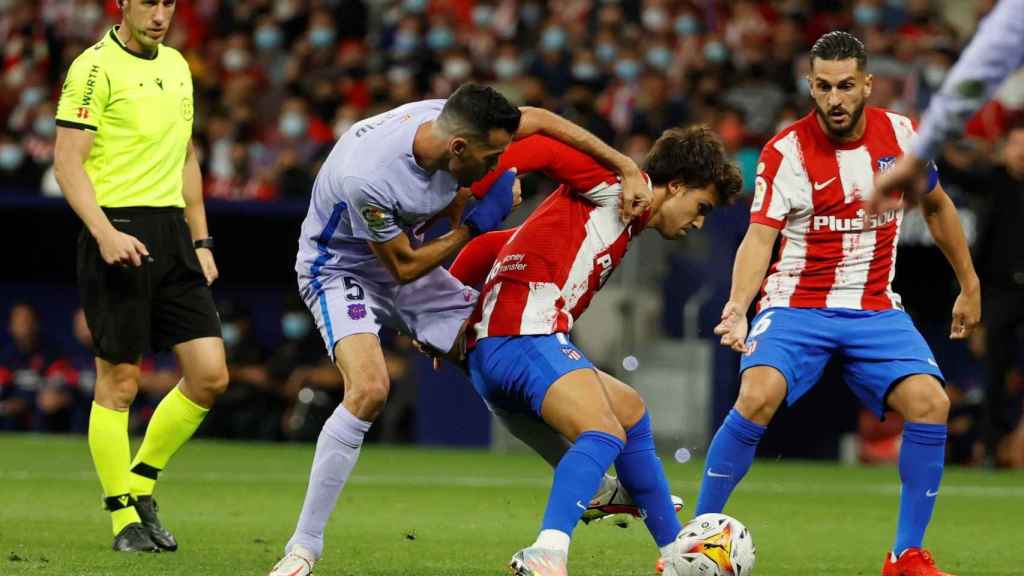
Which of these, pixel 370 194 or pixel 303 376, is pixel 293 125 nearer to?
pixel 303 376

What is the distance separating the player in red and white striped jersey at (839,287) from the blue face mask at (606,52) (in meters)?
10.5

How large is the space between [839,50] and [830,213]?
637mm

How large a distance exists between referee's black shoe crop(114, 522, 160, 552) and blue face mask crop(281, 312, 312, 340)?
8599 millimetres

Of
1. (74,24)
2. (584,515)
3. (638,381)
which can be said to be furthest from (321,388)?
(584,515)

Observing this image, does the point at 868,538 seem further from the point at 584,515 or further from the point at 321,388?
the point at 321,388

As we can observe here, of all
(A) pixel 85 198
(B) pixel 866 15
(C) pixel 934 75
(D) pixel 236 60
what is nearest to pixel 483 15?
(D) pixel 236 60

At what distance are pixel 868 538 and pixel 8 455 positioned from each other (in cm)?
705

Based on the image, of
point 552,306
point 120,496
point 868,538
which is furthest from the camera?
point 868,538

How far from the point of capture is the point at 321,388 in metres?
15.1

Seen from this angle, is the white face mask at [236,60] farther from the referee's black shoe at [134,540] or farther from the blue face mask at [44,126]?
the referee's black shoe at [134,540]

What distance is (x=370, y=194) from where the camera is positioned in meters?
5.98

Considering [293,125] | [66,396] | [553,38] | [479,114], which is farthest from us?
[553,38]

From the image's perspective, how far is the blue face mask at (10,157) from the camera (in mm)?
16422

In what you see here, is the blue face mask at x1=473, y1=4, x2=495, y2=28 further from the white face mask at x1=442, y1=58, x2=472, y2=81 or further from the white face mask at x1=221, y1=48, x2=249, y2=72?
the white face mask at x1=221, y1=48, x2=249, y2=72
